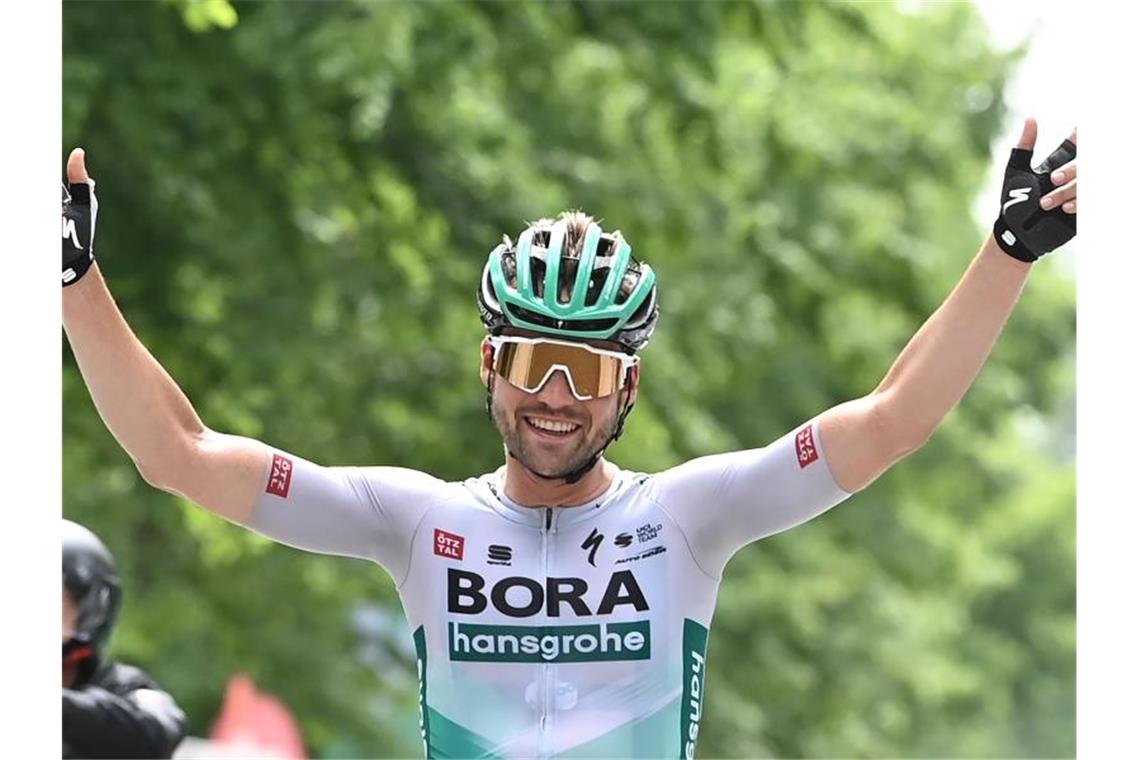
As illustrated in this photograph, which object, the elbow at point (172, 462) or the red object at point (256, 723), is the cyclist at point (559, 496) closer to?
the elbow at point (172, 462)

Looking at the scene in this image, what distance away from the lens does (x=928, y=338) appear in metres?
3.81

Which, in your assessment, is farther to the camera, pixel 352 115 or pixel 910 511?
pixel 910 511

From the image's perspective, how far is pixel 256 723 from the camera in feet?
41.1

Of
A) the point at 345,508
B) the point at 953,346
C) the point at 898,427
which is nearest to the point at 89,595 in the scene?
the point at 345,508

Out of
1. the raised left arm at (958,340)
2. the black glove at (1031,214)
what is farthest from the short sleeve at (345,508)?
the black glove at (1031,214)

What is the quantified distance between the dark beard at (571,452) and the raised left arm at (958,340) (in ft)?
1.37

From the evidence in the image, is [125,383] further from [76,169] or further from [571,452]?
[571,452]

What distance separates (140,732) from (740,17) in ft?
20.1

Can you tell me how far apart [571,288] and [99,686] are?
7.18ft

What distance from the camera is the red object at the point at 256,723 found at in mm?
11925

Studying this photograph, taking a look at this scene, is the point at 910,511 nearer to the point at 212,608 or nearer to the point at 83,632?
the point at 212,608

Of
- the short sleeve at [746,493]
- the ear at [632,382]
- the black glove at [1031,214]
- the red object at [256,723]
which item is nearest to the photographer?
the black glove at [1031,214]

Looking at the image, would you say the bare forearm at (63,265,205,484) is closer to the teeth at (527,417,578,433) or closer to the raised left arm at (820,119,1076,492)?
the teeth at (527,417,578,433)
